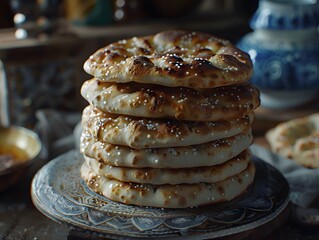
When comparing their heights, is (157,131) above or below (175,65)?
below

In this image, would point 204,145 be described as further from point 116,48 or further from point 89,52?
point 89,52

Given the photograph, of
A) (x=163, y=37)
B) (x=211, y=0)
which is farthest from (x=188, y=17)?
(x=163, y=37)

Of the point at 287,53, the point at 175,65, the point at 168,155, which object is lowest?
the point at 287,53

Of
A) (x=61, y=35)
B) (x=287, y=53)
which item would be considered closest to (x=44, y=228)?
(x=287, y=53)

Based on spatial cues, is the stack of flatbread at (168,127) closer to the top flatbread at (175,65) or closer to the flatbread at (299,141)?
the top flatbread at (175,65)

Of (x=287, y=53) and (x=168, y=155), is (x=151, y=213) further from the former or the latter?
(x=287, y=53)

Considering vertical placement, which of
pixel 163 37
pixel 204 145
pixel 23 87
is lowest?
pixel 23 87

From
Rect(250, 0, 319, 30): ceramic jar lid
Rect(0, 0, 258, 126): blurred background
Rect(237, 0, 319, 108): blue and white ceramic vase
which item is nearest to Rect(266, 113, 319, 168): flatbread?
Rect(237, 0, 319, 108): blue and white ceramic vase

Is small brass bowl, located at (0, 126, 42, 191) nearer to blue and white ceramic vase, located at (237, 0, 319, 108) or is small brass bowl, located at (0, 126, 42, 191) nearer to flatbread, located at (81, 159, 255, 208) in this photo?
flatbread, located at (81, 159, 255, 208)
